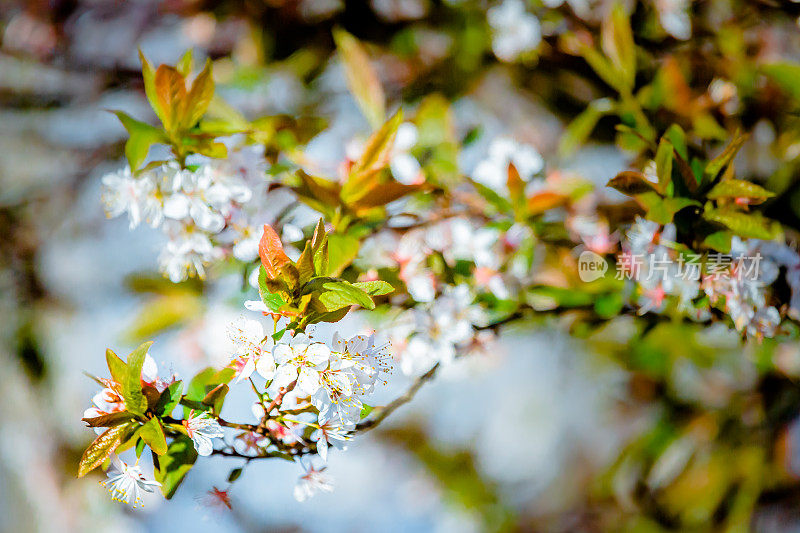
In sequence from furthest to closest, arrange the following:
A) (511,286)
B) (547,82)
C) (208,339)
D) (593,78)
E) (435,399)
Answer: (435,399)
(547,82)
(593,78)
(208,339)
(511,286)

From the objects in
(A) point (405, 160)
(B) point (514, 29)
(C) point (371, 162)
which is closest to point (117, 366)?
(C) point (371, 162)

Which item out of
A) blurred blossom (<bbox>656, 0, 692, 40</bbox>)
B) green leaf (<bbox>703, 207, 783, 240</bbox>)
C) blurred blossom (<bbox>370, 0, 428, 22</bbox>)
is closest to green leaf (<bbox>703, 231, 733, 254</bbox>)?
green leaf (<bbox>703, 207, 783, 240</bbox>)

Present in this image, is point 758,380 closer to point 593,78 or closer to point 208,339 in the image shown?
point 593,78

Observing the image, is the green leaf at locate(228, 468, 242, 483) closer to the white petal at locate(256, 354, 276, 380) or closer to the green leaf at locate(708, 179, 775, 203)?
the white petal at locate(256, 354, 276, 380)

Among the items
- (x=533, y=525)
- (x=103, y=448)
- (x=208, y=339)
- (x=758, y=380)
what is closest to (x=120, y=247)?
(x=208, y=339)

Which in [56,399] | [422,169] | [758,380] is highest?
[422,169]

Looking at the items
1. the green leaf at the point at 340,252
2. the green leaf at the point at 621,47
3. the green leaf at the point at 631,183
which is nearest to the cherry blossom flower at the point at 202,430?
the green leaf at the point at 340,252

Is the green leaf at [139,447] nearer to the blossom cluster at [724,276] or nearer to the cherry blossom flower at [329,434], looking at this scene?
the cherry blossom flower at [329,434]
